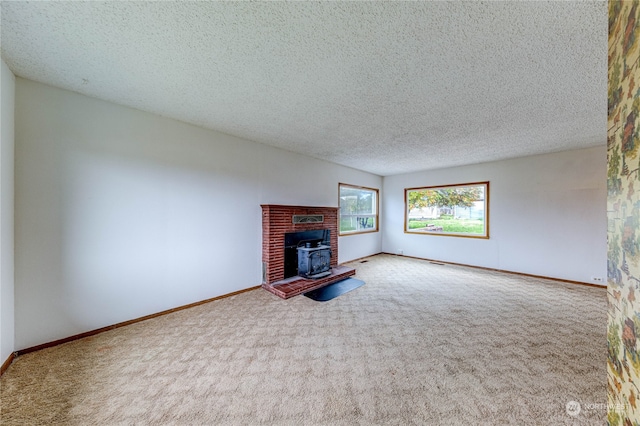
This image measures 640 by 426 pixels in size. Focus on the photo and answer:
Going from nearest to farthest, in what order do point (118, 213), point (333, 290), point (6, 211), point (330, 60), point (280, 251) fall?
point (330, 60) → point (6, 211) → point (118, 213) → point (333, 290) → point (280, 251)

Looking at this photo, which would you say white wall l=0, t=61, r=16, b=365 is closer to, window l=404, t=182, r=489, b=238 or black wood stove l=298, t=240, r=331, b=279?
black wood stove l=298, t=240, r=331, b=279

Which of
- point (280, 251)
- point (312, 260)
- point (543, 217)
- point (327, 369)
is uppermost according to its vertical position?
point (543, 217)

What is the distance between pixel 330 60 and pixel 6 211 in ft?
9.25

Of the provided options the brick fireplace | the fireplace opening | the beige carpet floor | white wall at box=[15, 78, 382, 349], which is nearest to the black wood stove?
the fireplace opening

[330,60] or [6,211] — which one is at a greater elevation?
[330,60]

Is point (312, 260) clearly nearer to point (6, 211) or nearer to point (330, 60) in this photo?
point (330, 60)

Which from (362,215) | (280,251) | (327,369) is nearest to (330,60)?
(327,369)

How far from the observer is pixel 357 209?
574 centimetres

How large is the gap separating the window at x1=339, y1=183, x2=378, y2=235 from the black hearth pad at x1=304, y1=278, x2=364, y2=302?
1.52 meters

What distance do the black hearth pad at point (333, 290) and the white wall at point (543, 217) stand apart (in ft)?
9.17

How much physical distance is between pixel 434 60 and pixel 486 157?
140 inches

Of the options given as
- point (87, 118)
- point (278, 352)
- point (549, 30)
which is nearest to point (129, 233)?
point (87, 118)

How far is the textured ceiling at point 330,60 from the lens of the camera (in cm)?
127

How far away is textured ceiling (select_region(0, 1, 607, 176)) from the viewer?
4.17 ft
